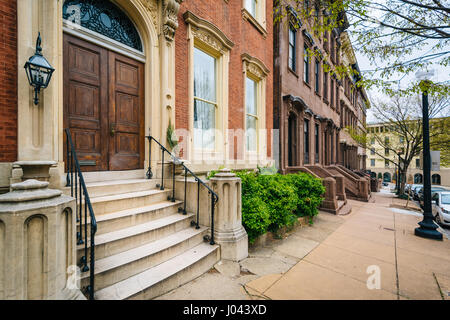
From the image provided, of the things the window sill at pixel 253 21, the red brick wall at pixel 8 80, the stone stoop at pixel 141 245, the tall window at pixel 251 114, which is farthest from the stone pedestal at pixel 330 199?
the red brick wall at pixel 8 80

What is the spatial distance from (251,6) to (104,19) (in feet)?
21.6

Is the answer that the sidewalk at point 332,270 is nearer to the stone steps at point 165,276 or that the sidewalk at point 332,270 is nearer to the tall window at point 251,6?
the stone steps at point 165,276

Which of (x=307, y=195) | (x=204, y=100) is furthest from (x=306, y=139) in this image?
(x=204, y=100)

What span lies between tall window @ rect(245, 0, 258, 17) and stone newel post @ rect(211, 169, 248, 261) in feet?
25.7

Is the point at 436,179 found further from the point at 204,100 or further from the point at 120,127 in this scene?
the point at 120,127

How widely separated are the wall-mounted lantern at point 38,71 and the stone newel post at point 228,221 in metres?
3.13

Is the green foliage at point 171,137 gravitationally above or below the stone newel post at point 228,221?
above

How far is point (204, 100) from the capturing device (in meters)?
6.41

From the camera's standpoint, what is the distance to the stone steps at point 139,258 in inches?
100

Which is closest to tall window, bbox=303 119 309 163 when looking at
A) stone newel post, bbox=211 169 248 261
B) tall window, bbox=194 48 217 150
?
tall window, bbox=194 48 217 150

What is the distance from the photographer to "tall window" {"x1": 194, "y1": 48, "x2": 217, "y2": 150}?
6.27 meters

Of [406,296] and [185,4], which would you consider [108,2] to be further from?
[406,296]

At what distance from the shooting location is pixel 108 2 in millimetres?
4449
